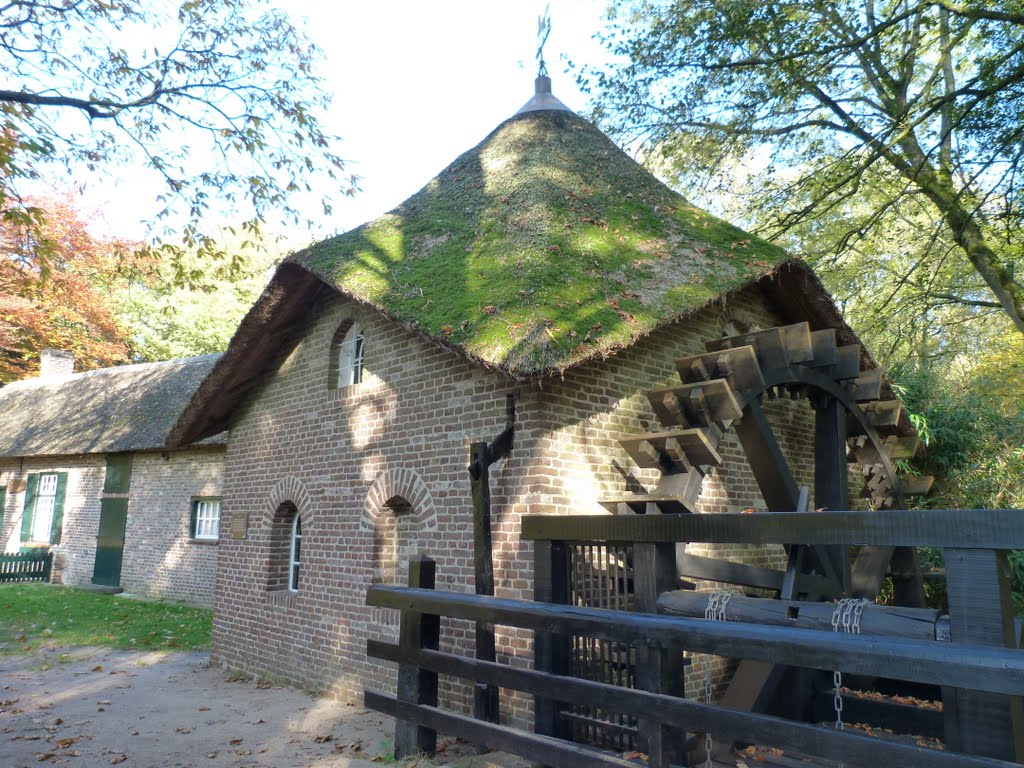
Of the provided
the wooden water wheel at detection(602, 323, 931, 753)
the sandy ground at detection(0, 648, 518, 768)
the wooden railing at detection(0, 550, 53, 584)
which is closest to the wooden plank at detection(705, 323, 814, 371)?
the wooden water wheel at detection(602, 323, 931, 753)

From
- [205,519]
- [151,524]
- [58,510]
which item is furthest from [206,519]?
[58,510]

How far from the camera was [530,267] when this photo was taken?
6766mm

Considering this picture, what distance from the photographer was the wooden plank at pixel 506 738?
407 cm

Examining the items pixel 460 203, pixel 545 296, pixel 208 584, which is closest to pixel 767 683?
pixel 545 296

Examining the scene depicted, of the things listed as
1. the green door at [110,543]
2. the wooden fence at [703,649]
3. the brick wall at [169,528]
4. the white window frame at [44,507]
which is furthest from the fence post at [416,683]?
the white window frame at [44,507]

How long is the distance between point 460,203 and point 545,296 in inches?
116

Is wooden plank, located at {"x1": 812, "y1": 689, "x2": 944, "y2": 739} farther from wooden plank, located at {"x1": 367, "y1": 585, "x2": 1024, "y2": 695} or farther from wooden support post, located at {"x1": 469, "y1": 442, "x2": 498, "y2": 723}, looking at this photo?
wooden plank, located at {"x1": 367, "y1": 585, "x2": 1024, "y2": 695}

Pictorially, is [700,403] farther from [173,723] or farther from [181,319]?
[181,319]

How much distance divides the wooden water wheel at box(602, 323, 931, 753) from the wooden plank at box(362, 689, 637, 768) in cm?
163

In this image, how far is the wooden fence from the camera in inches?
121

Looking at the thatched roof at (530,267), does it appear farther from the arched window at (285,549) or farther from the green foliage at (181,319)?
the green foliage at (181,319)

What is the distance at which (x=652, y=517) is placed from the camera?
4566 mm

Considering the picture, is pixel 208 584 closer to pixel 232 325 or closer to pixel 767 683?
pixel 767 683

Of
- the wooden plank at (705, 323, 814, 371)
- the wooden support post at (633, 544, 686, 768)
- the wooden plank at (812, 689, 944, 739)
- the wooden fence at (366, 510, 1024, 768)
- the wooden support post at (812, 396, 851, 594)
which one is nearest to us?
the wooden fence at (366, 510, 1024, 768)
